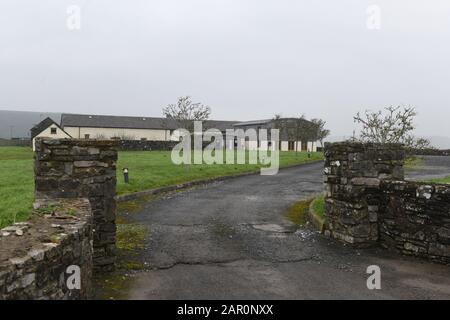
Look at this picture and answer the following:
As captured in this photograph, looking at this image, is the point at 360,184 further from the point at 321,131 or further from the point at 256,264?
the point at 321,131

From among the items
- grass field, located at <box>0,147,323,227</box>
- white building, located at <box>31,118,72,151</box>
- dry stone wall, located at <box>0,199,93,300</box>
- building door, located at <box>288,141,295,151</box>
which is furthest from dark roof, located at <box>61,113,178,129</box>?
dry stone wall, located at <box>0,199,93,300</box>

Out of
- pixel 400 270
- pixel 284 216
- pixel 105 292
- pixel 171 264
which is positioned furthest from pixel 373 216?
pixel 105 292

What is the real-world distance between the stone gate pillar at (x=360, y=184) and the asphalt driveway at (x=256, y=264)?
44 cm

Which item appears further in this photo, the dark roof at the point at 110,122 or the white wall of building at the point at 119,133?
the dark roof at the point at 110,122

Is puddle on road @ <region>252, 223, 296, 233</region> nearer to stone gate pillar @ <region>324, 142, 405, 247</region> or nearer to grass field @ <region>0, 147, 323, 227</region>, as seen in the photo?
stone gate pillar @ <region>324, 142, 405, 247</region>

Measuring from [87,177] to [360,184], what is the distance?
6199 millimetres

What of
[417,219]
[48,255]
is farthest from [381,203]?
[48,255]

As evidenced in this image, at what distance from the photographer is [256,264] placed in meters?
8.58

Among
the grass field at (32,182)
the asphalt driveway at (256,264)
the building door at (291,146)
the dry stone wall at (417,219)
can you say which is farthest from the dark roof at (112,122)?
the dry stone wall at (417,219)

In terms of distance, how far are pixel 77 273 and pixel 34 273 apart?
43.2 inches

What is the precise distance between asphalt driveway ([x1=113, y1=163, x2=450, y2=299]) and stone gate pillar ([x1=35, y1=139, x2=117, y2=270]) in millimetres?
935

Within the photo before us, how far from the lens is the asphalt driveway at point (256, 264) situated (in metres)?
7.03

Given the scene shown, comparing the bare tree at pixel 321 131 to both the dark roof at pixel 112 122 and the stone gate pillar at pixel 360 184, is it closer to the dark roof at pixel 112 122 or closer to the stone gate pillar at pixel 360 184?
the dark roof at pixel 112 122

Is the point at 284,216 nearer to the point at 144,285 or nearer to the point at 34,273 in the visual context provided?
the point at 144,285
